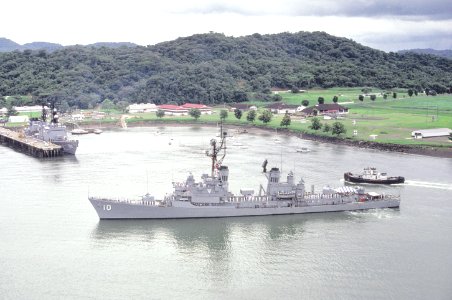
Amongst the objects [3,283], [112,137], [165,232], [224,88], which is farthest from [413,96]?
[3,283]

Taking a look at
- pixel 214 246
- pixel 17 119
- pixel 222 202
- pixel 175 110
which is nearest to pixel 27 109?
pixel 17 119

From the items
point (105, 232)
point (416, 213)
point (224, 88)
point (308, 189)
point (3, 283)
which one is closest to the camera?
point (3, 283)

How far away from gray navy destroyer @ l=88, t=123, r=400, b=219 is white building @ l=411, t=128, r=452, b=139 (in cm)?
4082

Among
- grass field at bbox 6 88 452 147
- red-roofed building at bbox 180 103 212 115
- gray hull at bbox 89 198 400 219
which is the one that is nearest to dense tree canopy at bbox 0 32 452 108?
red-roofed building at bbox 180 103 212 115

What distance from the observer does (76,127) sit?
401 ft

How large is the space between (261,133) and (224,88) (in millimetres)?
45516

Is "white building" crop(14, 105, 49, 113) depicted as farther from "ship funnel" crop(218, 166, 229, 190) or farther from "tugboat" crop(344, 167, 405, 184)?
"ship funnel" crop(218, 166, 229, 190)

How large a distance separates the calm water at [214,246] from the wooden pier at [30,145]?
576 inches

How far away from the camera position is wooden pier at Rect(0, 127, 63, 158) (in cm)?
8530

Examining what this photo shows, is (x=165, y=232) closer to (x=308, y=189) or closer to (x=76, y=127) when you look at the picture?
(x=308, y=189)

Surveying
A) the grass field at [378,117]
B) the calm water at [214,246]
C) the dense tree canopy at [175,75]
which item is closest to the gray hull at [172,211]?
the calm water at [214,246]

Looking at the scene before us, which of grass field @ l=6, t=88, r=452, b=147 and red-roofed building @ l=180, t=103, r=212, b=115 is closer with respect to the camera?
grass field @ l=6, t=88, r=452, b=147

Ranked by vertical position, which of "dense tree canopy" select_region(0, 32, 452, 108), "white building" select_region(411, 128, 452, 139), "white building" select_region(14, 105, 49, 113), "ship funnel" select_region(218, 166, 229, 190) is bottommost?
"ship funnel" select_region(218, 166, 229, 190)

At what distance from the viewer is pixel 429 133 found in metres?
92.9
